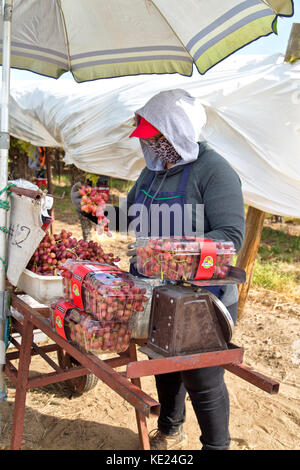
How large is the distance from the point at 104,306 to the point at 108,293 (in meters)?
0.05

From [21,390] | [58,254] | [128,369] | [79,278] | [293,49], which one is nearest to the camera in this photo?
[128,369]

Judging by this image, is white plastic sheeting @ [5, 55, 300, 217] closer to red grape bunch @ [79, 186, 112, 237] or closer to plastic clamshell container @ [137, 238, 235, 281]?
red grape bunch @ [79, 186, 112, 237]

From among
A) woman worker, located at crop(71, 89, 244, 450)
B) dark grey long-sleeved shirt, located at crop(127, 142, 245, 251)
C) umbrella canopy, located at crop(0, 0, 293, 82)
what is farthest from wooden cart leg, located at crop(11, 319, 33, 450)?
umbrella canopy, located at crop(0, 0, 293, 82)

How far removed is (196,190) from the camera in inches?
74.7

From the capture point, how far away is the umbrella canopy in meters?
2.08

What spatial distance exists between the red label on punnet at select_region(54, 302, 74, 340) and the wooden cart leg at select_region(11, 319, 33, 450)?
43 cm

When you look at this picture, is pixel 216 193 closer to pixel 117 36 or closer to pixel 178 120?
pixel 178 120

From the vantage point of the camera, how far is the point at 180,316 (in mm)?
1408

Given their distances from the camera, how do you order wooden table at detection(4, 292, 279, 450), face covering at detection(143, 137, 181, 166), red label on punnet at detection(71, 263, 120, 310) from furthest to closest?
face covering at detection(143, 137, 181, 166) → red label on punnet at detection(71, 263, 120, 310) → wooden table at detection(4, 292, 279, 450)

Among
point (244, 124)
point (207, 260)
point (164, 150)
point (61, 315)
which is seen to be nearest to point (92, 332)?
point (61, 315)

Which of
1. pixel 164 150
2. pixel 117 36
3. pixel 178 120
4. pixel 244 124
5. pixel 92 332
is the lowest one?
pixel 92 332

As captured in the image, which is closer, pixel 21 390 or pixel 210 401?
pixel 210 401
